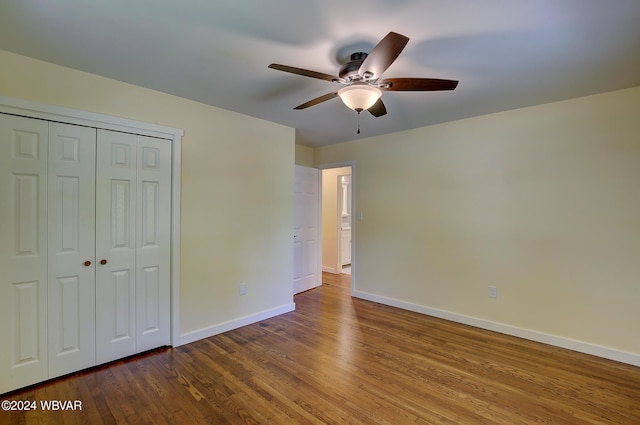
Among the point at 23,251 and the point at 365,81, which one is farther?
the point at 23,251

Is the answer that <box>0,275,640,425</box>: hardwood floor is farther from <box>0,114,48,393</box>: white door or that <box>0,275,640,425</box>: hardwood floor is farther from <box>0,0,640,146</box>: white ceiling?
<box>0,0,640,146</box>: white ceiling

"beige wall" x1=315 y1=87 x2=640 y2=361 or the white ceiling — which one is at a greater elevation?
the white ceiling

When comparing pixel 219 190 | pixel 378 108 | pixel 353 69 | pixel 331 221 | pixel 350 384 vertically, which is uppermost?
pixel 353 69

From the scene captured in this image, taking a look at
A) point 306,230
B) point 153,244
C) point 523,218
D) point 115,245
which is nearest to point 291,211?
point 306,230

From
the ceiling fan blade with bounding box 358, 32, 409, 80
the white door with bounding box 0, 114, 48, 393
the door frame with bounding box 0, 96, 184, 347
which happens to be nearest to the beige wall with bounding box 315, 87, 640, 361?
the ceiling fan blade with bounding box 358, 32, 409, 80

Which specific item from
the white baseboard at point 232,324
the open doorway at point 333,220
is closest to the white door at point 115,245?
the white baseboard at point 232,324

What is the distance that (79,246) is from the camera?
7.84ft

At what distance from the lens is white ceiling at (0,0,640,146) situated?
1.59 metres

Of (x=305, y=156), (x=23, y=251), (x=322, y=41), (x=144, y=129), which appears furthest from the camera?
(x=305, y=156)

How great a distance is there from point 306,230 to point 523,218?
115 inches

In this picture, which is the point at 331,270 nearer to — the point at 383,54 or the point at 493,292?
the point at 493,292

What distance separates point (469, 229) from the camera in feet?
11.5

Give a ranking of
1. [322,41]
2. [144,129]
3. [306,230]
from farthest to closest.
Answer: [306,230] < [144,129] < [322,41]


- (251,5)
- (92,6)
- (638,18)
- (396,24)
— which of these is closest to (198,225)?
(92,6)
